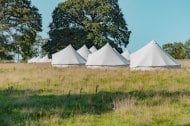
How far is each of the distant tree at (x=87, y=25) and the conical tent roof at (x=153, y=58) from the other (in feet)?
113

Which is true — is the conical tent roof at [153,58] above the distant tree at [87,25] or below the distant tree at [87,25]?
below

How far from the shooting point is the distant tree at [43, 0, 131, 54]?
81.8 m

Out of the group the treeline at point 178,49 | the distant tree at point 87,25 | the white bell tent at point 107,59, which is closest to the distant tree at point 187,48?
the treeline at point 178,49

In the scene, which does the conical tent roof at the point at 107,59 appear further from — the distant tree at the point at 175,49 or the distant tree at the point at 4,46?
the distant tree at the point at 175,49

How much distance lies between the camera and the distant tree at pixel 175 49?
124000 millimetres

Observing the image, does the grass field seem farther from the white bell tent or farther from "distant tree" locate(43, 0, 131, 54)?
"distant tree" locate(43, 0, 131, 54)

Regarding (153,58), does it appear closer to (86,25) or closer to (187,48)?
(86,25)

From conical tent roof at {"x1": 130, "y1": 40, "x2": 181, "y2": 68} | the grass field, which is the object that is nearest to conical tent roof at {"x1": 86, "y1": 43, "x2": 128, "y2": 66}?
conical tent roof at {"x1": 130, "y1": 40, "x2": 181, "y2": 68}

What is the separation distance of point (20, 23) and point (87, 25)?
15.1m

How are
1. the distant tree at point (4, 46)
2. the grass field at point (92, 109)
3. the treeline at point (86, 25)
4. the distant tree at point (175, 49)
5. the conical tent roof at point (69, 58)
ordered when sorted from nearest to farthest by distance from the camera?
the grass field at point (92, 109)
the conical tent roof at point (69, 58)
the distant tree at point (4, 46)
the treeline at point (86, 25)
the distant tree at point (175, 49)

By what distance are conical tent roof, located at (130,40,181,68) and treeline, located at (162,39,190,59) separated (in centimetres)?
7823

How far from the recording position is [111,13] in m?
82.9

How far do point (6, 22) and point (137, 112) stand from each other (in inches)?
2263

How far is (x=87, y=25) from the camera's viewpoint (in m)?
81.4
